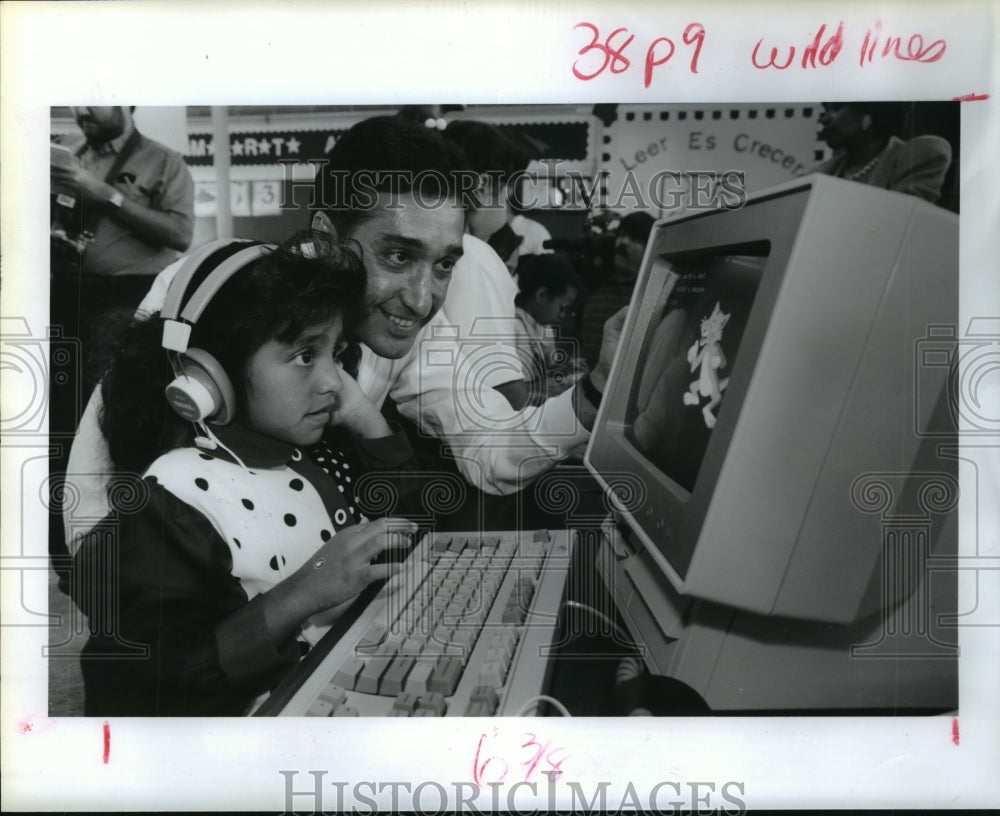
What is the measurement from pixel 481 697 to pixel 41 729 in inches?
28.7

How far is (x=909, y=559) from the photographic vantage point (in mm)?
1329

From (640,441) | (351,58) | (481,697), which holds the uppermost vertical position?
(351,58)

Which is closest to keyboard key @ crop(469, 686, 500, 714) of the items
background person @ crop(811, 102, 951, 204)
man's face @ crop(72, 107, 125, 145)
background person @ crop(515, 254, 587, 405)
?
background person @ crop(515, 254, 587, 405)

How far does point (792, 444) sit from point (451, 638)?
58 cm

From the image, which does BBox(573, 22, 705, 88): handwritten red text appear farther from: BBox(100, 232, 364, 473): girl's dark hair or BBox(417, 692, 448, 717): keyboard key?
BBox(417, 692, 448, 717): keyboard key

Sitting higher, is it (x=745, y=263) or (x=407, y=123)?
(x=407, y=123)

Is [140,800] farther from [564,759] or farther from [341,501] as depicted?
[564,759]

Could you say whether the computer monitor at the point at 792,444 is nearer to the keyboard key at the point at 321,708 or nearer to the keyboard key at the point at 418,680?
the keyboard key at the point at 418,680

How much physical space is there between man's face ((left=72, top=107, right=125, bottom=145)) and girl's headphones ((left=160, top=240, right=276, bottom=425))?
0.23 metres

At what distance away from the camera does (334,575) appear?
137 centimetres

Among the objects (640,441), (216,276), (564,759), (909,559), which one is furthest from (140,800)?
(909,559)

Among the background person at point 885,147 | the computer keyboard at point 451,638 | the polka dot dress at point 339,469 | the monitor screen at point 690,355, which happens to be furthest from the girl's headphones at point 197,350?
the background person at point 885,147

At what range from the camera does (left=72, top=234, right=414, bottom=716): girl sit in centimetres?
135

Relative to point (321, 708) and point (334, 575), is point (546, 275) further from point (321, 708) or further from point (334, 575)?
point (321, 708)
